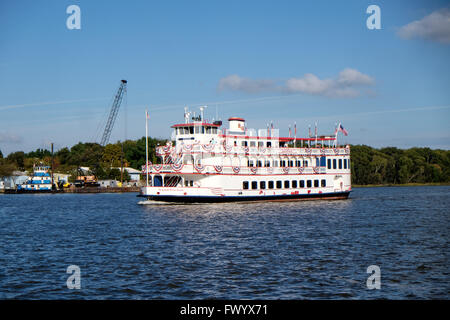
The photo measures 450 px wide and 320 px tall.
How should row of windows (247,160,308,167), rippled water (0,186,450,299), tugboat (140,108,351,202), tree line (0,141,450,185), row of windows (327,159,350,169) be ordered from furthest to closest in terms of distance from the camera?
tree line (0,141,450,185) → row of windows (327,159,350,169) → row of windows (247,160,308,167) → tugboat (140,108,351,202) → rippled water (0,186,450,299)

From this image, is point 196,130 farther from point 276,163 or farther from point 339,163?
point 339,163

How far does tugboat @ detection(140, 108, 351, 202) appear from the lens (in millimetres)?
46781

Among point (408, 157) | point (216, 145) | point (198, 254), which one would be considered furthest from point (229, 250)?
point (408, 157)

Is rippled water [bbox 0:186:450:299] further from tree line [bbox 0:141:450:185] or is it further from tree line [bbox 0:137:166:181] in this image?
tree line [bbox 0:141:450:185]

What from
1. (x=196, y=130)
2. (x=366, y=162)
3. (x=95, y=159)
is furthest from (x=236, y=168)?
(x=366, y=162)

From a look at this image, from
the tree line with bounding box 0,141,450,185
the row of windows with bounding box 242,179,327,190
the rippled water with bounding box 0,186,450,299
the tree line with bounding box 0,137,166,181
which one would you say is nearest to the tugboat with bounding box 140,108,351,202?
the row of windows with bounding box 242,179,327,190

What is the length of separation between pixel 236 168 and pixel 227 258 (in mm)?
29292

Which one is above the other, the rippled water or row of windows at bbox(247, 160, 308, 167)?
row of windows at bbox(247, 160, 308, 167)

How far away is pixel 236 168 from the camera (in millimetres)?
49125

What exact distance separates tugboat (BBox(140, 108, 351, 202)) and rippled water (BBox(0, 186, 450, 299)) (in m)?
10.9
